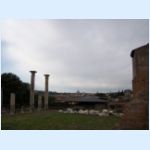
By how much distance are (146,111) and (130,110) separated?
67cm

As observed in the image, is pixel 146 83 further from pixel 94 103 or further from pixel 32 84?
pixel 94 103

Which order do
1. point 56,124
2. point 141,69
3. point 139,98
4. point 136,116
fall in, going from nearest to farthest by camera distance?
point 136,116, point 139,98, point 141,69, point 56,124

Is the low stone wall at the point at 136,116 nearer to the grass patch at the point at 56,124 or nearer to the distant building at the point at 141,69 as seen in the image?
the distant building at the point at 141,69

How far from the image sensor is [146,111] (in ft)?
36.4

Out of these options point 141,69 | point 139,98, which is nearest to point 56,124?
point 139,98

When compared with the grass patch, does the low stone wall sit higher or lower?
higher

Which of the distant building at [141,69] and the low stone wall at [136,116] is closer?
the low stone wall at [136,116]

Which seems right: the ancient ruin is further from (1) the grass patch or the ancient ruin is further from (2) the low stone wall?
(1) the grass patch

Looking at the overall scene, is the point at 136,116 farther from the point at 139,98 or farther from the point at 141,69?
the point at 141,69

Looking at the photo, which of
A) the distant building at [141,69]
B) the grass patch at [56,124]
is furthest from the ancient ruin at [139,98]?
the grass patch at [56,124]

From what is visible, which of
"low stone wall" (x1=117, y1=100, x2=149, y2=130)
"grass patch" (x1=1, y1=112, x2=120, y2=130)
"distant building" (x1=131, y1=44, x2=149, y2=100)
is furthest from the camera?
"grass patch" (x1=1, y1=112, x2=120, y2=130)

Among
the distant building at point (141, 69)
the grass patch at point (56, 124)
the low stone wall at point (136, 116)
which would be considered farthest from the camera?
the grass patch at point (56, 124)

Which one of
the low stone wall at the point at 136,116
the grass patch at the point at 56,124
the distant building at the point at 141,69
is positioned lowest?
the grass patch at the point at 56,124

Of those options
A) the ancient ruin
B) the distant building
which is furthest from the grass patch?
the distant building
